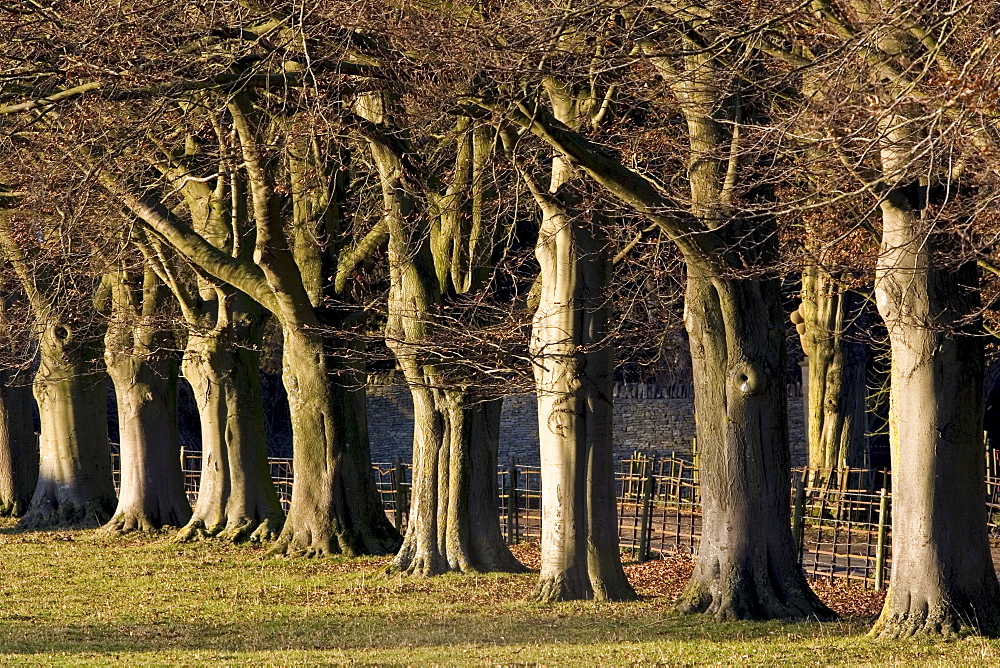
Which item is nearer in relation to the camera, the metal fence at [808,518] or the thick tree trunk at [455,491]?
the thick tree trunk at [455,491]

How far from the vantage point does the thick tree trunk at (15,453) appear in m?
24.2

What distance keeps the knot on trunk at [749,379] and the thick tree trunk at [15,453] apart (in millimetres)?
16286

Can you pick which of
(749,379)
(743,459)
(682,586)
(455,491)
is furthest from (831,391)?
(749,379)

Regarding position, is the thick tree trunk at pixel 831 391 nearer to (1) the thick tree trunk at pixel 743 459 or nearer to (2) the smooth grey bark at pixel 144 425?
(2) the smooth grey bark at pixel 144 425

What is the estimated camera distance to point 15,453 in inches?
963

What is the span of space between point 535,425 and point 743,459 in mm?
25003

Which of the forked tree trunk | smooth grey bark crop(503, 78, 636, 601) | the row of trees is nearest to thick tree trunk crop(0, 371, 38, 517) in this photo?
the forked tree trunk

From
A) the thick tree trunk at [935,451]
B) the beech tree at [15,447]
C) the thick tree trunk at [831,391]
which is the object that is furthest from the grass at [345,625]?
the thick tree trunk at [831,391]

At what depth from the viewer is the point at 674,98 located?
12.1m

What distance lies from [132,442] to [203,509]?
76.7 inches

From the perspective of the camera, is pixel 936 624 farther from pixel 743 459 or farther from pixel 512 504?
pixel 512 504

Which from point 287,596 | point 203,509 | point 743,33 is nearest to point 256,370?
point 203,509

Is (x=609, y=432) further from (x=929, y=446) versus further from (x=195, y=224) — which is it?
(x=195, y=224)

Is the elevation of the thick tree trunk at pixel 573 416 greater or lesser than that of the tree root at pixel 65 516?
greater
